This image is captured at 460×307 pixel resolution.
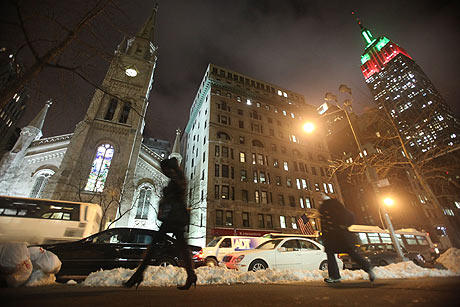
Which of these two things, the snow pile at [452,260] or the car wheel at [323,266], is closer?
the snow pile at [452,260]

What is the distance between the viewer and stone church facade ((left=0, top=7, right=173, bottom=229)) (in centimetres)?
2128

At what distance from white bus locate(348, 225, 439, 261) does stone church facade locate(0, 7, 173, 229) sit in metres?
21.2

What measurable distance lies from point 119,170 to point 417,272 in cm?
2594

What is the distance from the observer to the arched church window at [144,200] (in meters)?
24.9

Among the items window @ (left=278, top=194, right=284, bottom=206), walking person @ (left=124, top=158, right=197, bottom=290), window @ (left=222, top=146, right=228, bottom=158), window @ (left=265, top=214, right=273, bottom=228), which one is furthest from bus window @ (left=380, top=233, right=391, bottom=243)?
walking person @ (left=124, top=158, right=197, bottom=290)

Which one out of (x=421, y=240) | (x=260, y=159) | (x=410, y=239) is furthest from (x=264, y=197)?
(x=421, y=240)

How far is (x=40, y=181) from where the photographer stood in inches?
910

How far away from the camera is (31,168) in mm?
23000

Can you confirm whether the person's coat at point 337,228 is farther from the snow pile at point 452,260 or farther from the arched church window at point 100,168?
the arched church window at point 100,168

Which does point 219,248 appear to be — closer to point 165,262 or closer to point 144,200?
point 165,262

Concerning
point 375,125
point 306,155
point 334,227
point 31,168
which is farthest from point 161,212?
point 306,155

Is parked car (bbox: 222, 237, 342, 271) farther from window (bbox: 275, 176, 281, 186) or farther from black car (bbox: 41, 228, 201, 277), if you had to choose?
window (bbox: 275, 176, 281, 186)

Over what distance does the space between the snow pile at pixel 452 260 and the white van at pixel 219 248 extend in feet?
32.1

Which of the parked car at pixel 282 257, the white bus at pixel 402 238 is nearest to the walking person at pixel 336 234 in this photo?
the parked car at pixel 282 257
